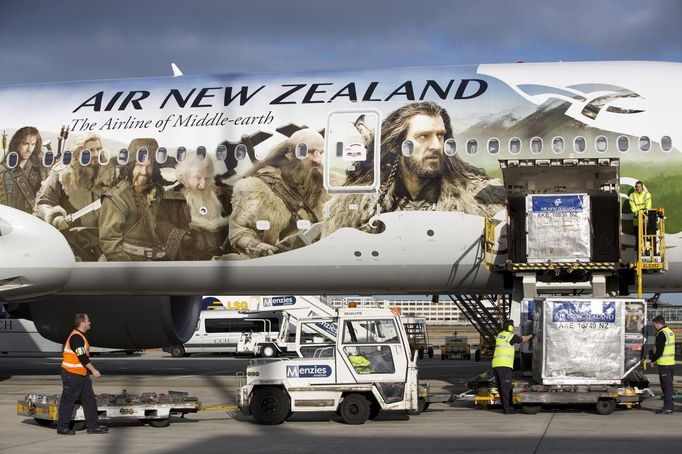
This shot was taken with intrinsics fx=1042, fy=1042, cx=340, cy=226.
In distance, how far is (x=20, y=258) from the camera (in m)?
20.6

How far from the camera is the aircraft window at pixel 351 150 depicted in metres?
19.0

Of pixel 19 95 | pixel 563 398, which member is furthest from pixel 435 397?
pixel 19 95

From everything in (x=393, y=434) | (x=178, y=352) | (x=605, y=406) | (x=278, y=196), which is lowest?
(x=178, y=352)

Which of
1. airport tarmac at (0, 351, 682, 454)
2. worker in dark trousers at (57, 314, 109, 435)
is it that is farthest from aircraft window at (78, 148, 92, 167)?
Answer: worker in dark trousers at (57, 314, 109, 435)

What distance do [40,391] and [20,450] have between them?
980 centimetres

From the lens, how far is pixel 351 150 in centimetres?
1925

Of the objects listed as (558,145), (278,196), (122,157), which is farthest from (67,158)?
(558,145)

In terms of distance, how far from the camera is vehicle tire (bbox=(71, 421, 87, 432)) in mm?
14619

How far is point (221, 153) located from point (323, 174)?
212cm

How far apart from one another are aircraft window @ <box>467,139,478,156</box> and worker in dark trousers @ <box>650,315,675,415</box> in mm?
4350

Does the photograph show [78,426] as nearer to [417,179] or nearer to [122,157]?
[122,157]

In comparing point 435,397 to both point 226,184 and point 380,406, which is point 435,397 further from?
point 226,184

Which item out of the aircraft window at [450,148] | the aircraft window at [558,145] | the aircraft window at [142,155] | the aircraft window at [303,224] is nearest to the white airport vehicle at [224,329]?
the aircraft window at [142,155]

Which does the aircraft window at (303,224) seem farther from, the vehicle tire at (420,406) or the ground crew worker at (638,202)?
the ground crew worker at (638,202)
